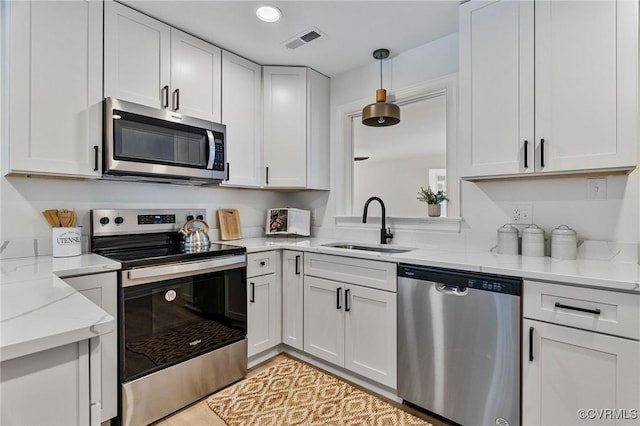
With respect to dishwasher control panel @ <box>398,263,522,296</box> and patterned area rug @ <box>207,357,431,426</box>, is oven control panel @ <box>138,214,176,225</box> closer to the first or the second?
patterned area rug @ <box>207,357,431,426</box>

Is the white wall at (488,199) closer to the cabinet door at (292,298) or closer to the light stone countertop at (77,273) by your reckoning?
the light stone countertop at (77,273)

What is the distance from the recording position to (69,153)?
178 cm

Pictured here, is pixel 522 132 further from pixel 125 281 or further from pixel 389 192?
pixel 125 281

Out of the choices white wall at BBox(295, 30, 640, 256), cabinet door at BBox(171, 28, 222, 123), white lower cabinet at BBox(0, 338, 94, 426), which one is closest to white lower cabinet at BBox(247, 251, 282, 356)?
white wall at BBox(295, 30, 640, 256)

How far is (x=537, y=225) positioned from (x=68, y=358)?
228 centimetres

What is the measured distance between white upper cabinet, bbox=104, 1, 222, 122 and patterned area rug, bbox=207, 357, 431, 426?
6.23 ft

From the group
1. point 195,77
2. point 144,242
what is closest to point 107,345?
point 144,242

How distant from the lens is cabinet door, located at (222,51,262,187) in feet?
8.39

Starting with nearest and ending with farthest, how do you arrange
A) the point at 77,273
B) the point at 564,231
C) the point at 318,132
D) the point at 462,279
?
1. the point at 77,273
2. the point at 462,279
3. the point at 564,231
4. the point at 318,132

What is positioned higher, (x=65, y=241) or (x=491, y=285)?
A: (x=65, y=241)

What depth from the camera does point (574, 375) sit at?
4.53ft

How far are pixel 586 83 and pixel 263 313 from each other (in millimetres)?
2350

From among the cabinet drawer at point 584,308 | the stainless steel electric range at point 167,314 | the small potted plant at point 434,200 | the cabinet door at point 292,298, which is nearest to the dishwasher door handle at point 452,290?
the cabinet drawer at point 584,308

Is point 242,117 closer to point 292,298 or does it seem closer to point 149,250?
point 149,250
